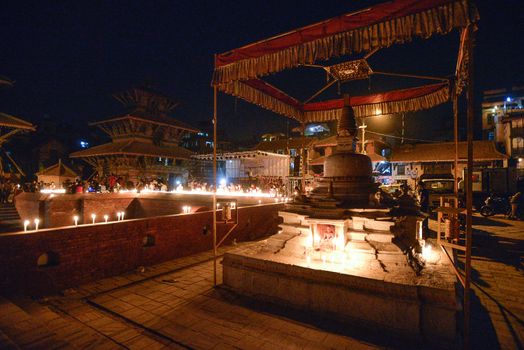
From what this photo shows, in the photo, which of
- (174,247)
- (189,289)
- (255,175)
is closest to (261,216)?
(174,247)

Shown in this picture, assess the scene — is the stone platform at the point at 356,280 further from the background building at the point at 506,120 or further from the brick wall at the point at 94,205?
the background building at the point at 506,120

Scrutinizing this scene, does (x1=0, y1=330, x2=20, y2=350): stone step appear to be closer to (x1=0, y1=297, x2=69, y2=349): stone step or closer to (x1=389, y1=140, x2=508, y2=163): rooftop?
(x1=0, y1=297, x2=69, y2=349): stone step

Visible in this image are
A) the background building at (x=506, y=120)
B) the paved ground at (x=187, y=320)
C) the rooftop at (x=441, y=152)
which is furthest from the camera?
the background building at (x=506, y=120)

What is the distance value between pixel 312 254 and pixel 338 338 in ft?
5.96

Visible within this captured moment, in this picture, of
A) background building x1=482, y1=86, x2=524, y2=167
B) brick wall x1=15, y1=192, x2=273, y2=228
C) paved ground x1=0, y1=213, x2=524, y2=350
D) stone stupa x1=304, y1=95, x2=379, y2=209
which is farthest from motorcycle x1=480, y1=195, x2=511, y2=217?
brick wall x1=15, y1=192, x2=273, y2=228

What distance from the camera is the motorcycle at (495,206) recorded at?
1755cm

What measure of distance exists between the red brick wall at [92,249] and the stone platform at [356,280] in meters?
3.14

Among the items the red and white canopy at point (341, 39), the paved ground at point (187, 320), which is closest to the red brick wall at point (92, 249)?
the paved ground at point (187, 320)

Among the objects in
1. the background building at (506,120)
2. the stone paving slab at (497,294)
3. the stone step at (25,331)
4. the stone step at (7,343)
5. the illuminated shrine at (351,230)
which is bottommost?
the stone paving slab at (497,294)

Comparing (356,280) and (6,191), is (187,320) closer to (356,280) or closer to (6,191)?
(356,280)

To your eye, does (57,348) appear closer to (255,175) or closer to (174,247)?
(174,247)

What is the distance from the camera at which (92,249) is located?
6707 mm

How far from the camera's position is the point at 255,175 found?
23.8m

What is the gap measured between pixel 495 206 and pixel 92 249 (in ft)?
77.7
